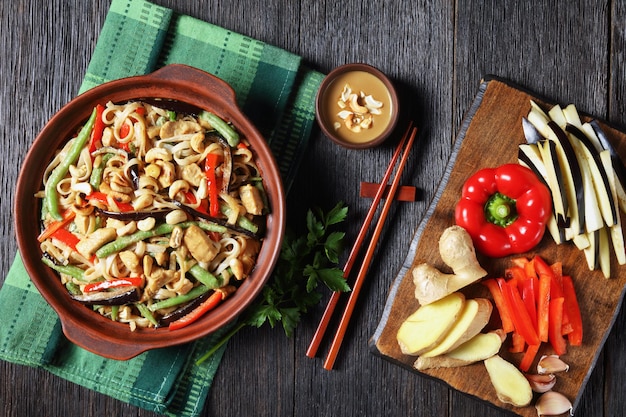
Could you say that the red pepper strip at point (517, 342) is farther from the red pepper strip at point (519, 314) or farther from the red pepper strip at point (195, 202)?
the red pepper strip at point (195, 202)


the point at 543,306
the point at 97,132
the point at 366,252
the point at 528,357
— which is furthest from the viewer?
the point at 366,252

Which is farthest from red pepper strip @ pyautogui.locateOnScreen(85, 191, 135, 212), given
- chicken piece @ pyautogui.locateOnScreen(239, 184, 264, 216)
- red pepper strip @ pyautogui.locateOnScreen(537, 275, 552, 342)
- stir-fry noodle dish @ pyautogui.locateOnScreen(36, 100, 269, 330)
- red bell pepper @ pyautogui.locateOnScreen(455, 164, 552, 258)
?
red pepper strip @ pyautogui.locateOnScreen(537, 275, 552, 342)

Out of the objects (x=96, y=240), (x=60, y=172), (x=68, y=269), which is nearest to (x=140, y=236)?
(x=96, y=240)

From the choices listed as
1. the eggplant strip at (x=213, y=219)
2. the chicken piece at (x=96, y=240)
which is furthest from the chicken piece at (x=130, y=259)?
the eggplant strip at (x=213, y=219)

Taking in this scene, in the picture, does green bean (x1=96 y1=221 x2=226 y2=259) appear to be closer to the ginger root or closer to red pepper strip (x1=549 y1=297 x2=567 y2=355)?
the ginger root

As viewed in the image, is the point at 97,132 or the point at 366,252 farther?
the point at 366,252

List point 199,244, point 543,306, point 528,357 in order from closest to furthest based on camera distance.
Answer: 1. point 199,244
2. point 543,306
3. point 528,357

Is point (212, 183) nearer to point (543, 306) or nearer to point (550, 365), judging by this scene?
point (543, 306)
